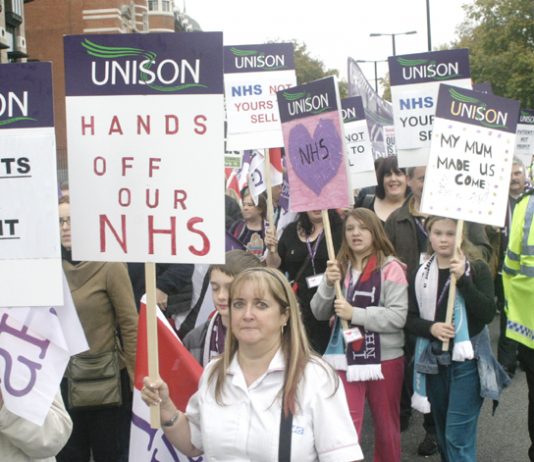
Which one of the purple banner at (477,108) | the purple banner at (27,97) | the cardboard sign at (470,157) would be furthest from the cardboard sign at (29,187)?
the purple banner at (477,108)

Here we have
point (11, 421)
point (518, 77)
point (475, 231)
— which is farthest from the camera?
point (518, 77)

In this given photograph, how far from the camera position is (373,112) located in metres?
12.2

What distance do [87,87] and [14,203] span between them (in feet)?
1.68

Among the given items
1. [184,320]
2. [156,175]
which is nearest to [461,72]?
[184,320]

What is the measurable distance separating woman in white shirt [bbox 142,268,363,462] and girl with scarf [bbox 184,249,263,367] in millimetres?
900

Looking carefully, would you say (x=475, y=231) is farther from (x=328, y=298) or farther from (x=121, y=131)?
(x=121, y=131)

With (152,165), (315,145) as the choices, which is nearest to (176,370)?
(152,165)

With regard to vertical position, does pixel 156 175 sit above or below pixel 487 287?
above

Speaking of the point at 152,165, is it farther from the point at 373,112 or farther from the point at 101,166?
the point at 373,112

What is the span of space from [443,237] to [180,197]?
2254 millimetres

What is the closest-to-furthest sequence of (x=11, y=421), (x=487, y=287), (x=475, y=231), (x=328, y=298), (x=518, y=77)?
1. (x=11, y=421)
2. (x=487, y=287)
3. (x=328, y=298)
4. (x=475, y=231)
5. (x=518, y=77)

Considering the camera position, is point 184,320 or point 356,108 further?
point 356,108

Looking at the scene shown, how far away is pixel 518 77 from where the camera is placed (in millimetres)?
35156

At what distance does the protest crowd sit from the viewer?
118 inches
